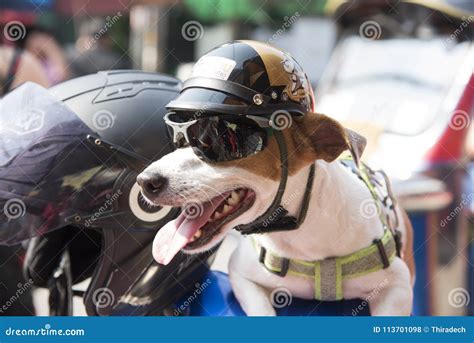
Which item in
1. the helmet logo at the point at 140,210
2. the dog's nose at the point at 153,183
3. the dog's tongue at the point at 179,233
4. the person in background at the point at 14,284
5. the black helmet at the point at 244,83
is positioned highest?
the black helmet at the point at 244,83

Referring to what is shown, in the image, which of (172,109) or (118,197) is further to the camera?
(118,197)

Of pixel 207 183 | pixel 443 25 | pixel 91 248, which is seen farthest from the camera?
pixel 443 25

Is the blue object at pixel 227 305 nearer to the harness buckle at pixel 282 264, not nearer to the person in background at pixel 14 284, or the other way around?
the harness buckle at pixel 282 264

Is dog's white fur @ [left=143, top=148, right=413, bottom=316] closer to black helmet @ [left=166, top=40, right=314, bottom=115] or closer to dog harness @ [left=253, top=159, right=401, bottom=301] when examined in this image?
dog harness @ [left=253, top=159, right=401, bottom=301]

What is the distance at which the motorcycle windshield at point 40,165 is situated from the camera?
6.19 feet

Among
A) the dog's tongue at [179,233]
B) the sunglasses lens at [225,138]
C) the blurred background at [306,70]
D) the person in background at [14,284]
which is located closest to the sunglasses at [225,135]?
the sunglasses lens at [225,138]

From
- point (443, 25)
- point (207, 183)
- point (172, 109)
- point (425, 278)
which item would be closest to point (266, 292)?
point (207, 183)

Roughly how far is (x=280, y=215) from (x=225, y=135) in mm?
221

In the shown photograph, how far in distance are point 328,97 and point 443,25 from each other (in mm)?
528

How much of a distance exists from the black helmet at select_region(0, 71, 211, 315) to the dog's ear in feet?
1.34

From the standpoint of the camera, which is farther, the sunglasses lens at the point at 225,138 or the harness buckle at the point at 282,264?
the harness buckle at the point at 282,264

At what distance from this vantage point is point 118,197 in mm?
1943

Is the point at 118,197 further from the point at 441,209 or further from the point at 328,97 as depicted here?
the point at 328,97

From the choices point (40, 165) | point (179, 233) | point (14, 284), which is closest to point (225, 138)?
point (179, 233)
